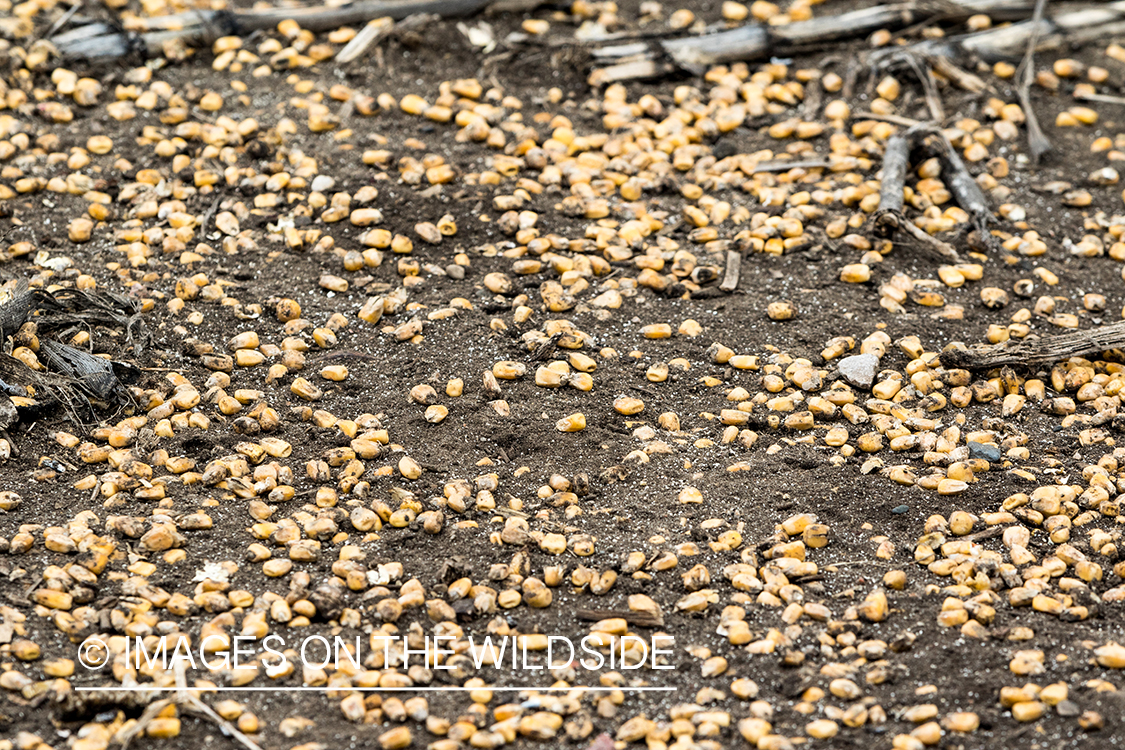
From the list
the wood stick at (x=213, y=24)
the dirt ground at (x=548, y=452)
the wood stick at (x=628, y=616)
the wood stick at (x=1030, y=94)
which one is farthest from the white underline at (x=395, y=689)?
the wood stick at (x=213, y=24)

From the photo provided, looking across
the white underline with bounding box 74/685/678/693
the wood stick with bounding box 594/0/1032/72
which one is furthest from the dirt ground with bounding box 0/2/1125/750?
the wood stick with bounding box 594/0/1032/72

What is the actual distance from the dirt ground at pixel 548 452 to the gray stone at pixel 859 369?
4 cm

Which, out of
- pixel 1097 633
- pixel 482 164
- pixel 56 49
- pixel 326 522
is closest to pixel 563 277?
pixel 482 164

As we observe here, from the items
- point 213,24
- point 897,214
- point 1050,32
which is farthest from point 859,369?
point 213,24

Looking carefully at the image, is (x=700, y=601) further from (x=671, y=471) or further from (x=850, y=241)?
(x=850, y=241)

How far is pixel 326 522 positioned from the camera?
108 inches

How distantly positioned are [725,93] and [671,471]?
2.08 meters

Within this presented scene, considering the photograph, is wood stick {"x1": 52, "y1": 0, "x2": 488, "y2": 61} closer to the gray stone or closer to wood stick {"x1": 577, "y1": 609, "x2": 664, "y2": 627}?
the gray stone

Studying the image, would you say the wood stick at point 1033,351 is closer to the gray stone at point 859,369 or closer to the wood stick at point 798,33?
the gray stone at point 859,369

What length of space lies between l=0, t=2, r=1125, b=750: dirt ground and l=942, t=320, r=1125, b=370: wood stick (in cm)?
5

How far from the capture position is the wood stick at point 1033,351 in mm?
3287

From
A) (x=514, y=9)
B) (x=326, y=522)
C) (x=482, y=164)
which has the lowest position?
(x=326, y=522)

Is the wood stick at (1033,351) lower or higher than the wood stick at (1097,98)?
lower

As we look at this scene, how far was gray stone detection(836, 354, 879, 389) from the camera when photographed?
3.25 meters
